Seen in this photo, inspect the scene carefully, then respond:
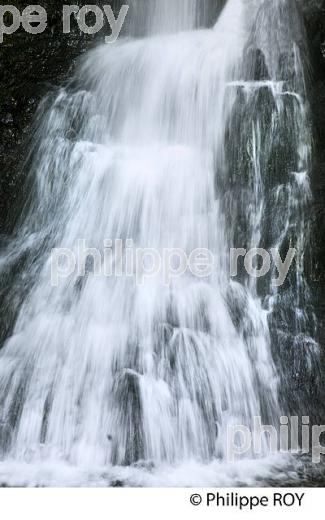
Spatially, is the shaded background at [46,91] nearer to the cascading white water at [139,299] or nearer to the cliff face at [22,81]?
the cliff face at [22,81]

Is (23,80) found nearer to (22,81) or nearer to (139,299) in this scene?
(22,81)

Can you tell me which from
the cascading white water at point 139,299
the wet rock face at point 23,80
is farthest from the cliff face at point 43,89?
the cascading white water at point 139,299

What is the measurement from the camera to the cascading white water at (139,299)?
5.28 metres

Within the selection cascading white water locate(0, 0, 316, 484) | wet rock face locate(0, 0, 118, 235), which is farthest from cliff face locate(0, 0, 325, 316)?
cascading white water locate(0, 0, 316, 484)

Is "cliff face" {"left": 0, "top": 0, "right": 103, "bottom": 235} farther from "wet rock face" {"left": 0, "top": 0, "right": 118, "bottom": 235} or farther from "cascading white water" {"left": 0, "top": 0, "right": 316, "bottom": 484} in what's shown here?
"cascading white water" {"left": 0, "top": 0, "right": 316, "bottom": 484}

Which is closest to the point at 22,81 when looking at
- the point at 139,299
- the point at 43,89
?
the point at 43,89

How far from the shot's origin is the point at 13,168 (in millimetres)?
7879

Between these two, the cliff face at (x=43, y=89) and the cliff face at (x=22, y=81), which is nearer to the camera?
the cliff face at (x=43, y=89)

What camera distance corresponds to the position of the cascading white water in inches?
208

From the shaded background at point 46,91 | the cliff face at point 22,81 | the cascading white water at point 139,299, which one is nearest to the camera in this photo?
the cascading white water at point 139,299

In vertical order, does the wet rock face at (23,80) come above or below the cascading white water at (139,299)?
above

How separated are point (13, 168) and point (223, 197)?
293 centimetres

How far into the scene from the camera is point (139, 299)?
20.5 feet
